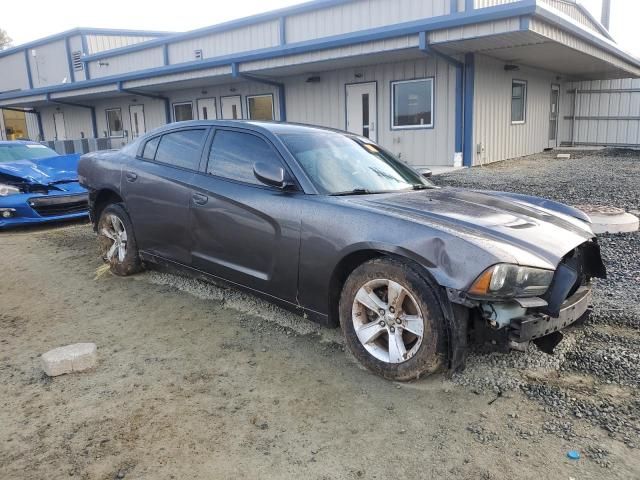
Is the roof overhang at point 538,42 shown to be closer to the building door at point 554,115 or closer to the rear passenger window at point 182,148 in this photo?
the building door at point 554,115

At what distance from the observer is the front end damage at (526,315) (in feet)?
9.01

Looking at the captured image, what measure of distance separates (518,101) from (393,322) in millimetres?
14654

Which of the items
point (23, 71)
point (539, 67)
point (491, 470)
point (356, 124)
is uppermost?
point (23, 71)

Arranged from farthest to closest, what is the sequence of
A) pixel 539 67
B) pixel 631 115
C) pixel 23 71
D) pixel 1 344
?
1. pixel 23 71
2. pixel 631 115
3. pixel 539 67
4. pixel 1 344

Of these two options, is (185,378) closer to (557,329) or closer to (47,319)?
(47,319)

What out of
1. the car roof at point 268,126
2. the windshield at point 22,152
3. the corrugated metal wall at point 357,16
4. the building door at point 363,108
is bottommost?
the windshield at point 22,152

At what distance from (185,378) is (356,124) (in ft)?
41.1

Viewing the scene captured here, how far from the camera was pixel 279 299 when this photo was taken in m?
3.64

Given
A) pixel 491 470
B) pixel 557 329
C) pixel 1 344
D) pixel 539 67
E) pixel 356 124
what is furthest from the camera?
pixel 539 67

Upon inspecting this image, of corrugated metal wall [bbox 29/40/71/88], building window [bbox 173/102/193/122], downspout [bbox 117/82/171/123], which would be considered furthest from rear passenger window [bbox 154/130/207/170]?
corrugated metal wall [bbox 29/40/71/88]

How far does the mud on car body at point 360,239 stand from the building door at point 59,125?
79.9ft

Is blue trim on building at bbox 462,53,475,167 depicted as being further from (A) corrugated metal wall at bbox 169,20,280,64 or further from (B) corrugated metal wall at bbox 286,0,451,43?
(A) corrugated metal wall at bbox 169,20,280,64

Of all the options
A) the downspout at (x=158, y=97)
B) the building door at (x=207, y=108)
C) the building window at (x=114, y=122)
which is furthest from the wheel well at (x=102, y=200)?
the building window at (x=114, y=122)

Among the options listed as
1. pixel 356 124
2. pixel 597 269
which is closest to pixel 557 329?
pixel 597 269
